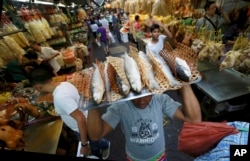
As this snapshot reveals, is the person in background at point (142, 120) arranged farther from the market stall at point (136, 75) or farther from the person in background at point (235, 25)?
the person in background at point (235, 25)

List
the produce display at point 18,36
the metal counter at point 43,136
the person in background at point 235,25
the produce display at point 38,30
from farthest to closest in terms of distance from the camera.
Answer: the produce display at point 38,30
the produce display at point 18,36
the person in background at point 235,25
the metal counter at point 43,136

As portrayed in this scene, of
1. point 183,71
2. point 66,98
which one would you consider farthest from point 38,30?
point 183,71

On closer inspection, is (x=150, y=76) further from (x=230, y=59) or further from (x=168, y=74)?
(x=230, y=59)

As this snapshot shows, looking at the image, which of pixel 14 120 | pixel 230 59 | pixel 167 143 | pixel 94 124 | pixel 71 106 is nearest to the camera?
pixel 94 124

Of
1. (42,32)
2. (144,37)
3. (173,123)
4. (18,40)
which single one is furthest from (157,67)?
(42,32)

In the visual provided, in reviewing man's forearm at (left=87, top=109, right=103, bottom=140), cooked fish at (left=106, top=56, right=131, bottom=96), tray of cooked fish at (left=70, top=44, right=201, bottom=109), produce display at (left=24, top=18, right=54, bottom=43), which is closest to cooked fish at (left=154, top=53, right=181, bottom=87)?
tray of cooked fish at (left=70, top=44, right=201, bottom=109)

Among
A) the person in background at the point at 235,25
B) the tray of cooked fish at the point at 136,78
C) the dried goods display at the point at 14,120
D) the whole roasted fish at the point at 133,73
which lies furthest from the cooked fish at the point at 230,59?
the dried goods display at the point at 14,120

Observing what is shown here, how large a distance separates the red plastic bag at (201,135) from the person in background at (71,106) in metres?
0.34

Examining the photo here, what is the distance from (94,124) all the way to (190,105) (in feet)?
1.03

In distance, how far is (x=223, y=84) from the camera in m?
1.11

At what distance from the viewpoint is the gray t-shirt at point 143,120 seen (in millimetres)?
685

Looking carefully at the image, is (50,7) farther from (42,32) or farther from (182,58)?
(182,58)

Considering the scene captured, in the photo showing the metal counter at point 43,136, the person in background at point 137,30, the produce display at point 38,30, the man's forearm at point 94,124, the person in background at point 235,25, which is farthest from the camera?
the produce display at point 38,30

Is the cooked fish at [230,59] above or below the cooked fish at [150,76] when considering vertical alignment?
below
